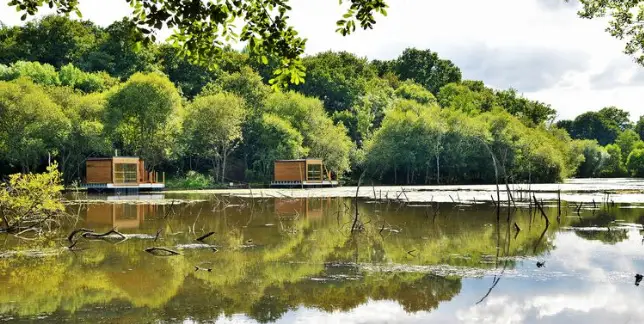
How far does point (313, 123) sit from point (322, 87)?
14910mm

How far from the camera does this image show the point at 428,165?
62.7 meters

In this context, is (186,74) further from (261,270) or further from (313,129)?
(261,270)

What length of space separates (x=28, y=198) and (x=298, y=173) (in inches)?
1453

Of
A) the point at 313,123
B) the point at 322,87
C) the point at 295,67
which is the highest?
the point at 322,87

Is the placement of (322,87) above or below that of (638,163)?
above

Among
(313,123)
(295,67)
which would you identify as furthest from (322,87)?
(295,67)

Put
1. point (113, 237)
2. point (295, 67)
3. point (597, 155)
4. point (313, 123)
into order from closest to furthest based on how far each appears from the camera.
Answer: point (295, 67), point (113, 237), point (313, 123), point (597, 155)

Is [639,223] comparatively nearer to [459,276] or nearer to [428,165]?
[459,276]

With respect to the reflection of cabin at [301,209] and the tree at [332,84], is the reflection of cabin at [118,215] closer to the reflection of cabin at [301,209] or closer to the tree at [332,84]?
the reflection of cabin at [301,209]

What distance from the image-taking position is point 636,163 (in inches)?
3568

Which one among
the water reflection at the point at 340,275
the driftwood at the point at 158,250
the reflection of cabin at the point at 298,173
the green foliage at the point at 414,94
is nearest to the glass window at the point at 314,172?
the reflection of cabin at the point at 298,173

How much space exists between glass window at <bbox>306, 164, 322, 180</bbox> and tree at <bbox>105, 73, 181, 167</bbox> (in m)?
12.1

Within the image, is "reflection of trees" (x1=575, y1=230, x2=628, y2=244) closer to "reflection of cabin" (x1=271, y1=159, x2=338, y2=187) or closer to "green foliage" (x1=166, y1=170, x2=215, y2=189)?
"reflection of cabin" (x1=271, y1=159, x2=338, y2=187)

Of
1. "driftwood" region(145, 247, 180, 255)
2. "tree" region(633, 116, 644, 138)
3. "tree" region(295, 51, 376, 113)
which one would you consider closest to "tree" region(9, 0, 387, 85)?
"driftwood" region(145, 247, 180, 255)
